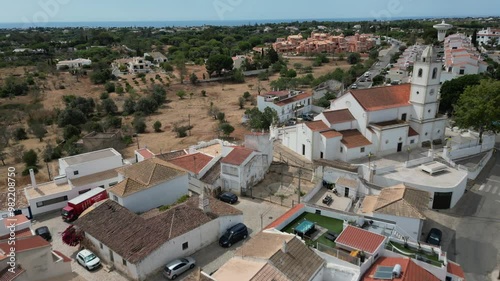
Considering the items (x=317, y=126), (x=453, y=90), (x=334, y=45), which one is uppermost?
(x=334, y=45)

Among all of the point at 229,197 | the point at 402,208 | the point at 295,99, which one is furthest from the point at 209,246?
the point at 295,99

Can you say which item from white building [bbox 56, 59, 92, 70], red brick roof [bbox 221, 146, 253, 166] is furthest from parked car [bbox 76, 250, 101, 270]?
white building [bbox 56, 59, 92, 70]

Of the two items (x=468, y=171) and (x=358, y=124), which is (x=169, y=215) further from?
(x=468, y=171)

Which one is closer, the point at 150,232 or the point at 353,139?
the point at 150,232

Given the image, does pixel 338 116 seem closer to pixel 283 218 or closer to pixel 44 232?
pixel 283 218

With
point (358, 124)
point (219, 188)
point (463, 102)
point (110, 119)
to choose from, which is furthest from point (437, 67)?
point (110, 119)

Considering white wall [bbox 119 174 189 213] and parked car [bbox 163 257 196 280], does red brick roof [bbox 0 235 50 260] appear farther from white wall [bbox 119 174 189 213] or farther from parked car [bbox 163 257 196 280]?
white wall [bbox 119 174 189 213]

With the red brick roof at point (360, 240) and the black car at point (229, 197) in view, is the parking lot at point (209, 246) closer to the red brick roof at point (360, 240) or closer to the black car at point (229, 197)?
the black car at point (229, 197)
